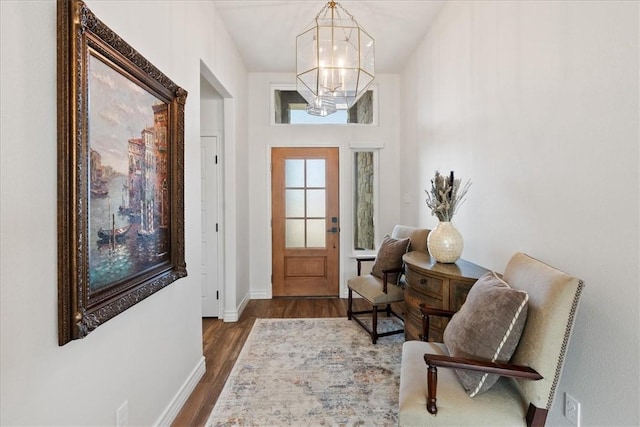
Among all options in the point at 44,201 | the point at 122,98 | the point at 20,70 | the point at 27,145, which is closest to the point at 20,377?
the point at 44,201

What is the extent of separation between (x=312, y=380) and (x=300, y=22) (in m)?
3.13

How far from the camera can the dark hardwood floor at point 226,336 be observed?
1.95 meters

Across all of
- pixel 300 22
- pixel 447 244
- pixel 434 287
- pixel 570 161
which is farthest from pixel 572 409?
pixel 300 22

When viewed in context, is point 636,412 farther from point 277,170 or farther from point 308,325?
point 277,170

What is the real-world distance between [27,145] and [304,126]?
339 centimetres

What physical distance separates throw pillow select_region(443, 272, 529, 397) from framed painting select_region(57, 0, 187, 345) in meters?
1.50

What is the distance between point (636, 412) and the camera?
3.74 feet

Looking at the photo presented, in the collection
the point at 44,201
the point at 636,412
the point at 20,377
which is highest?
the point at 44,201

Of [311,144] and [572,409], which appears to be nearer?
[572,409]

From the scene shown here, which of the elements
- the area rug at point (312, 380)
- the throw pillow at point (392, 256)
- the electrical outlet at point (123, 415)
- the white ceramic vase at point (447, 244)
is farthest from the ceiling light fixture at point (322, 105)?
the electrical outlet at point (123, 415)

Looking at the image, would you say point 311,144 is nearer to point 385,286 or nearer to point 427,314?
point 385,286

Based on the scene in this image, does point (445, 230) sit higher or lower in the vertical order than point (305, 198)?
lower

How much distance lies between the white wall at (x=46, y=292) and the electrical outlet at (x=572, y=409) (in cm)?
204

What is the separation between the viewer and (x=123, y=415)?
138cm
